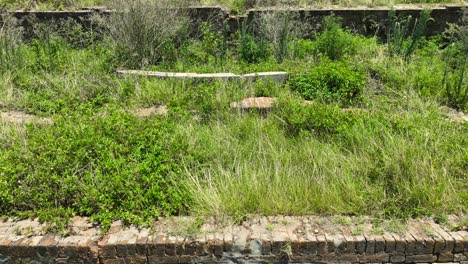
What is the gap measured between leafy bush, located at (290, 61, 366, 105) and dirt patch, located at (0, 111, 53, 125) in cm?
348

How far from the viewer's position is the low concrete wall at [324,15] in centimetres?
850

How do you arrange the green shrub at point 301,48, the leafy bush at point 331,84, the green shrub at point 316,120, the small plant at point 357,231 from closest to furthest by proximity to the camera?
the small plant at point 357,231, the green shrub at point 316,120, the leafy bush at point 331,84, the green shrub at point 301,48

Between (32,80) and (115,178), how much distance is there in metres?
3.64

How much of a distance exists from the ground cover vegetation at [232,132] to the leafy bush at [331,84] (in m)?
0.02

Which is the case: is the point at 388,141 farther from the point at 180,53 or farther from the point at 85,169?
the point at 180,53

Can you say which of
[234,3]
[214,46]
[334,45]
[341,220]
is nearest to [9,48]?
[214,46]

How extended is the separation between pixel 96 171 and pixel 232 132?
164 cm

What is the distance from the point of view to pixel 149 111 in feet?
18.1

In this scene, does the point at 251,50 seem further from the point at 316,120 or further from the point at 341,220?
the point at 341,220

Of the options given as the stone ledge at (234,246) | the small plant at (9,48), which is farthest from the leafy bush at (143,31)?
the stone ledge at (234,246)

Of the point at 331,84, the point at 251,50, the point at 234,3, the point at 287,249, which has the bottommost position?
the point at 287,249

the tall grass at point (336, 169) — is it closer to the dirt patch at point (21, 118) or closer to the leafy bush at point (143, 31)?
the dirt patch at point (21, 118)

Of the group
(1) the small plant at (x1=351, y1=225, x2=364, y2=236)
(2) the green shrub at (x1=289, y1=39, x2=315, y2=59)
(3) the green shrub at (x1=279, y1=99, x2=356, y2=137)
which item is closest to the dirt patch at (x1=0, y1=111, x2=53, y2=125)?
(3) the green shrub at (x1=279, y1=99, x2=356, y2=137)

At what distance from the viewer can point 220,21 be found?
8.60 metres
